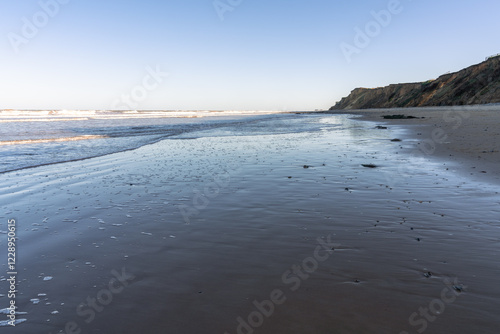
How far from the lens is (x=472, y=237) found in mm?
4652

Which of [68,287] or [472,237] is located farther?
[472,237]

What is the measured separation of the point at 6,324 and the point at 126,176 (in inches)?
315

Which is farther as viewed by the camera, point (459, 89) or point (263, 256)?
point (459, 89)

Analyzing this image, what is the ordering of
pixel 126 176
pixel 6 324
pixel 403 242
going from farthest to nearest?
1. pixel 126 176
2. pixel 403 242
3. pixel 6 324

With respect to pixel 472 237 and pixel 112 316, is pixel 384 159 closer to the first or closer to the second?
pixel 472 237

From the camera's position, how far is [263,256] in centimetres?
429

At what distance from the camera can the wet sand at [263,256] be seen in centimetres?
297

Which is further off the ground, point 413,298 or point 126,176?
point 413,298

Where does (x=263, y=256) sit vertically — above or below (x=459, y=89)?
below

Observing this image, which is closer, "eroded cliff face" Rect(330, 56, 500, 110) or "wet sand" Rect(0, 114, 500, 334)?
"wet sand" Rect(0, 114, 500, 334)

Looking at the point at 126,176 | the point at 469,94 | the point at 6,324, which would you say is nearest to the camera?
the point at 6,324

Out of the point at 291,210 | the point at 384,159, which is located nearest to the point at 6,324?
the point at 291,210

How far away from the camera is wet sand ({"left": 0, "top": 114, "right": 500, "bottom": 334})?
2967 millimetres

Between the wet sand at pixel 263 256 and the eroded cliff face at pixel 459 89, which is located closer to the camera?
the wet sand at pixel 263 256
